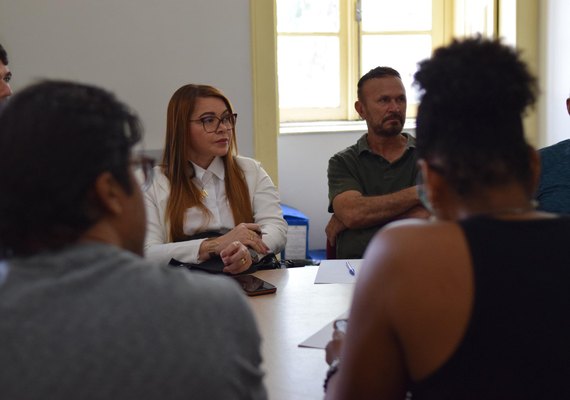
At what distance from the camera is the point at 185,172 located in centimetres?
263

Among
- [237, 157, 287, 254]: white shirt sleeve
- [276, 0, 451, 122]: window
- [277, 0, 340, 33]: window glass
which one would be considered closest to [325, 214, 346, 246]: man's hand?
[237, 157, 287, 254]: white shirt sleeve

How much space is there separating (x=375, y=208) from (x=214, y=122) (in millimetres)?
702

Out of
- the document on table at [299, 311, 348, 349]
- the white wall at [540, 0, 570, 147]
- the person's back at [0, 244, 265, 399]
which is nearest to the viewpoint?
the person's back at [0, 244, 265, 399]

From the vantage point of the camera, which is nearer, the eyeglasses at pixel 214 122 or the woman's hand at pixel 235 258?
the woman's hand at pixel 235 258

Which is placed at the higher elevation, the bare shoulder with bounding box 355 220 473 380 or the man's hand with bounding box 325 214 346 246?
the bare shoulder with bounding box 355 220 473 380

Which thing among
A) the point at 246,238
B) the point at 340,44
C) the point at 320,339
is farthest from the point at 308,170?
the point at 320,339

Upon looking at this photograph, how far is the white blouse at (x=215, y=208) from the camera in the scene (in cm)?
254

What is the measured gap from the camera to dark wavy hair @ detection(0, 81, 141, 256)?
85 centimetres

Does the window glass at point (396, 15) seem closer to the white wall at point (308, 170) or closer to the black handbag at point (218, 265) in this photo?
the white wall at point (308, 170)

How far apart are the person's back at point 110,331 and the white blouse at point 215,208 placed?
150 centimetres

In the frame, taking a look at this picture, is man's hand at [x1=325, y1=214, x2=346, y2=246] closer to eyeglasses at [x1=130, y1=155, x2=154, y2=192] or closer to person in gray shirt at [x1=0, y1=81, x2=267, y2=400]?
eyeglasses at [x1=130, y1=155, x2=154, y2=192]

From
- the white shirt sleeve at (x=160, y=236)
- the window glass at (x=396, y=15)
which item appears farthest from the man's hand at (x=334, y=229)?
the window glass at (x=396, y=15)

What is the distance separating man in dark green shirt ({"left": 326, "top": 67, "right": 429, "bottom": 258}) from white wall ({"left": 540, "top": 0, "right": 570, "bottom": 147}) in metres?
1.12

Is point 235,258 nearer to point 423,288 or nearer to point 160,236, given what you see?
point 160,236
